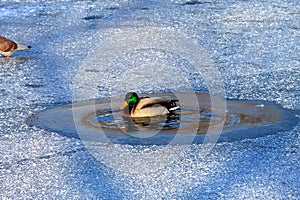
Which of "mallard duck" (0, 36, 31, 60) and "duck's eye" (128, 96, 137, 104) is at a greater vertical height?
"duck's eye" (128, 96, 137, 104)

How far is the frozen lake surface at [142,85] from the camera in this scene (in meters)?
5.39

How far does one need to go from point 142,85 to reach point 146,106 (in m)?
1.08

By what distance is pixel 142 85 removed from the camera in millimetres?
8117

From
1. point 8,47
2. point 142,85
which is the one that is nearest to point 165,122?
point 142,85

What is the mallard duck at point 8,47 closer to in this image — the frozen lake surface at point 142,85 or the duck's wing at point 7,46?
the duck's wing at point 7,46

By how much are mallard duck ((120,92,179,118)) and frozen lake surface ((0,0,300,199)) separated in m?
0.68

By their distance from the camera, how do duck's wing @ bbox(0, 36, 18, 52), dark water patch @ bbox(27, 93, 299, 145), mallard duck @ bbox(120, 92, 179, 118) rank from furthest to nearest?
duck's wing @ bbox(0, 36, 18, 52) < mallard duck @ bbox(120, 92, 179, 118) < dark water patch @ bbox(27, 93, 299, 145)

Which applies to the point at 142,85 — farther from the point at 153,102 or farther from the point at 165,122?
the point at 165,122

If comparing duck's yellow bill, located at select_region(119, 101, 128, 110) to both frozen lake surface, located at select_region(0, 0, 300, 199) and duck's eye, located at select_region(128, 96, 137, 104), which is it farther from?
frozen lake surface, located at select_region(0, 0, 300, 199)

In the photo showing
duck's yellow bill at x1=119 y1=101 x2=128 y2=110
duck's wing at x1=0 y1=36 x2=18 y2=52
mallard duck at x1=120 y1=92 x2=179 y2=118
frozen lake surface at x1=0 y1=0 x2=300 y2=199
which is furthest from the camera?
duck's wing at x1=0 y1=36 x2=18 y2=52

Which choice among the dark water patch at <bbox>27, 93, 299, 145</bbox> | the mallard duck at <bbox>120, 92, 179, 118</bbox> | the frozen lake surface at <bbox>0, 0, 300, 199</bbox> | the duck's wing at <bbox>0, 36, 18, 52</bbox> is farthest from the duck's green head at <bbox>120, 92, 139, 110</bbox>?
the duck's wing at <bbox>0, 36, 18, 52</bbox>

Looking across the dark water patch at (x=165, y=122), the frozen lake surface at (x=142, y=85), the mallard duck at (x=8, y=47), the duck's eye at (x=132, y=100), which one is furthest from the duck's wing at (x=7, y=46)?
the duck's eye at (x=132, y=100)

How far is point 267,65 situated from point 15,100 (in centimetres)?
312

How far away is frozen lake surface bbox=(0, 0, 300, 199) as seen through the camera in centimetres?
539
